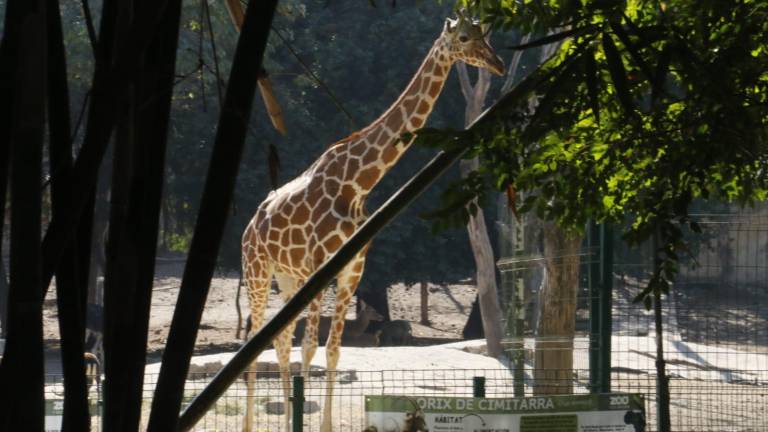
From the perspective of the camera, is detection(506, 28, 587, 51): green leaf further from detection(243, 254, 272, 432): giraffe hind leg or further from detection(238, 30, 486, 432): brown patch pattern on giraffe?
detection(243, 254, 272, 432): giraffe hind leg

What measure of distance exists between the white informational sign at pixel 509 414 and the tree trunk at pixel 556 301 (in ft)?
9.16

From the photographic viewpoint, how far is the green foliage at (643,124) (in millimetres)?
3010

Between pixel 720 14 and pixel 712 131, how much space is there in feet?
1.06

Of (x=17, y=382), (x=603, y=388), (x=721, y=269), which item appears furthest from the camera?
(x=721, y=269)

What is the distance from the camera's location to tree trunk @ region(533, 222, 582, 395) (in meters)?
9.06

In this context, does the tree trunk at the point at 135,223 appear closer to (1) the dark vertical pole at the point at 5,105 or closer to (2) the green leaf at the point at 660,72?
(1) the dark vertical pole at the point at 5,105

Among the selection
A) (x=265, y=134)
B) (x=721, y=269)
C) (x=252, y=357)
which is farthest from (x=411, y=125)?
(x=265, y=134)

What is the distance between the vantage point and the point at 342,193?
9.13 meters

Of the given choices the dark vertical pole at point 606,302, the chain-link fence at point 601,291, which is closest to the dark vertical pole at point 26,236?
the chain-link fence at point 601,291

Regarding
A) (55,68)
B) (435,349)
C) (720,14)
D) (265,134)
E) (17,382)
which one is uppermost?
(265,134)

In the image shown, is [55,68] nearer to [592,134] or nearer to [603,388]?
[592,134]

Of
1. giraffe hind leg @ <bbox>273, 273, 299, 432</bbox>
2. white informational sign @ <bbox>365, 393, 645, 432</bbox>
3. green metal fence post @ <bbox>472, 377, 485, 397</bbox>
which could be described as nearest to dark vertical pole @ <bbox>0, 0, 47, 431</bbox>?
white informational sign @ <bbox>365, 393, 645, 432</bbox>

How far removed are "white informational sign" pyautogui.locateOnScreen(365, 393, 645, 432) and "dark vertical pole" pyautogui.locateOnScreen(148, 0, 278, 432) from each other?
15.2ft

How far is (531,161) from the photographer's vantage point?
3.62 m
